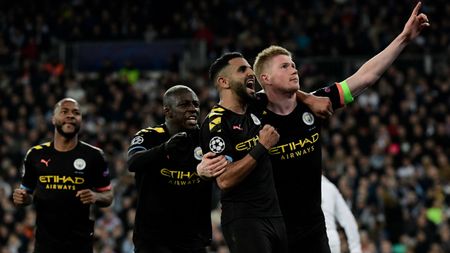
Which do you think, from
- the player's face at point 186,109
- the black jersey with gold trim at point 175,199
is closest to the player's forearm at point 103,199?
the black jersey with gold trim at point 175,199

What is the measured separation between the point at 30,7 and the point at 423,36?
13.3 meters

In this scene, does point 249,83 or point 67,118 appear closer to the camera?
point 249,83

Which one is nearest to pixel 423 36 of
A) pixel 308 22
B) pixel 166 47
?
pixel 308 22

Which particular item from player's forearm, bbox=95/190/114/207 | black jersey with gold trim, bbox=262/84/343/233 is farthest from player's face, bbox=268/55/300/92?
player's forearm, bbox=95/190/114/207

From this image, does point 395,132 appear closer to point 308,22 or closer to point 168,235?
point 308,22

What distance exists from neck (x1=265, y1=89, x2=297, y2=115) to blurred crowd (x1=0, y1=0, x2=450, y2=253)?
7.24 m

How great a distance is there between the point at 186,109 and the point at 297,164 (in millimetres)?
1176

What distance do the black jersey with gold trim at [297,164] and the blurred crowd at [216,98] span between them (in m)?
7.04

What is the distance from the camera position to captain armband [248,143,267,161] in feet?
21.7

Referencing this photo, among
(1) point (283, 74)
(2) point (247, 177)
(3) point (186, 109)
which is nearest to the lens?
(2) point (247, 177)

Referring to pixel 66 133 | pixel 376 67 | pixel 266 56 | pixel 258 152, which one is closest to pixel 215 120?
pixel 258 152

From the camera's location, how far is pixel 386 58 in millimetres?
7496

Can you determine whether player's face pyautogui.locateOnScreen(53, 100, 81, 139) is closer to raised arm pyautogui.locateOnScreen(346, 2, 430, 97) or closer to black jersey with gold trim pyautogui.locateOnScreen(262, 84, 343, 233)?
black jersey with gold trim pyautogui.locateOnScreen(262, 84, 343, 233)

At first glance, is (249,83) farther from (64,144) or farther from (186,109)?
(64,144)
